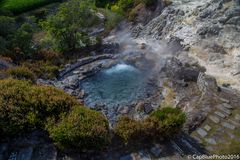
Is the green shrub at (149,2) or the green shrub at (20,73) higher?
the green shrub at (149,2)

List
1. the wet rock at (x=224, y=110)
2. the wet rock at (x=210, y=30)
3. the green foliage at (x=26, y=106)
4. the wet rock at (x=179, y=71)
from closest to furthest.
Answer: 1. the green foliage at (x=26, y=106)
2. the wet rock at (x=224, y=110)
3. the wet rock at (x=179, y=71)
4. the wet rock at (x=210, y=30)

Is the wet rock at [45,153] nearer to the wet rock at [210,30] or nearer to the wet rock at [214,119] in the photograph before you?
the wet rock at [214,119]

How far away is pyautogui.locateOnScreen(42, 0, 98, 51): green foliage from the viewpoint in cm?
2550

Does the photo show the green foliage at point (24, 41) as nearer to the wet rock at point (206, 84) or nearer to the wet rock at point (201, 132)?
the wet rock at point (206, 84)

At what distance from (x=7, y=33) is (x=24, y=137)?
13.0 meters

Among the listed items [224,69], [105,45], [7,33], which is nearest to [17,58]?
[7,33]

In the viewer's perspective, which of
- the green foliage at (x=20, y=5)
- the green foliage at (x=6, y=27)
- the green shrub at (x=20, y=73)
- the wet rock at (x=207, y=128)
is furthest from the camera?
the green foliage at (x=20, y=5)

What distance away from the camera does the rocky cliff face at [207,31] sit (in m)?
22.9

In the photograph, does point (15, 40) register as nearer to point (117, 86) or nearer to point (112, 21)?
point (117, 86)

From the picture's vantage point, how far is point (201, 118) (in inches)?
656

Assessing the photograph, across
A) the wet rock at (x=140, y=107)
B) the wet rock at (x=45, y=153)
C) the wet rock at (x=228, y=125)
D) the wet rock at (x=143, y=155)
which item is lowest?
the wet rock at (x=140, y=107)

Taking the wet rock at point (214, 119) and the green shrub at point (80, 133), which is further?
the wet rock at point (214, 119)

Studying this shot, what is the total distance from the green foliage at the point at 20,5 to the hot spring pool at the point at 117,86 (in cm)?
1464

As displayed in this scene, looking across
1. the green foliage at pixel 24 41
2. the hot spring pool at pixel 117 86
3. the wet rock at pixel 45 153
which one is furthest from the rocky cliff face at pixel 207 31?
the wet rock at pixel 45 153
